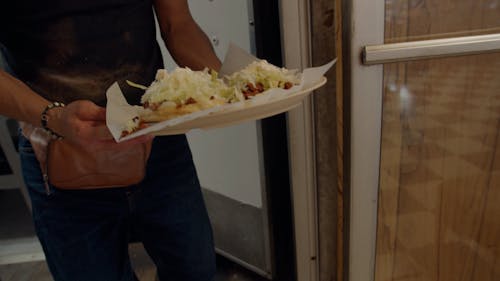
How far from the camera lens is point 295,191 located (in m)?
1.08

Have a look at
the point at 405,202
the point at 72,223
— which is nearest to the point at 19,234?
the point at 72,223

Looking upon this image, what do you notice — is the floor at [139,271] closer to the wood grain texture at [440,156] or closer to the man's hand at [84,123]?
the wood grain texture at [440,156]

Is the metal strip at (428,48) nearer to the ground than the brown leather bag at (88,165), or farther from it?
farther from it

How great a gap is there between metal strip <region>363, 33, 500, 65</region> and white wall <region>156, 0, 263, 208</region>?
42cm

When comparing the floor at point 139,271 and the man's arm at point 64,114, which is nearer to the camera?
the man's arm at point 64,114

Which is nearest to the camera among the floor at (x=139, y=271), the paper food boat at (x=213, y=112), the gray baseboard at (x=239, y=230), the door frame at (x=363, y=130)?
the paper food boat at (x=213, y=112)

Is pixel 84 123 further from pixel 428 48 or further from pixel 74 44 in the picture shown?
pixel 428 48

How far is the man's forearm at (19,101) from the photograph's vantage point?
0.61m

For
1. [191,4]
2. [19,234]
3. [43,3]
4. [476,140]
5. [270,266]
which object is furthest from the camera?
[19,234]

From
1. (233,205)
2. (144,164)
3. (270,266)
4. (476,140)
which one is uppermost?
(144,164)

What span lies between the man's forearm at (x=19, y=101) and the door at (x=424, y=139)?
676mm

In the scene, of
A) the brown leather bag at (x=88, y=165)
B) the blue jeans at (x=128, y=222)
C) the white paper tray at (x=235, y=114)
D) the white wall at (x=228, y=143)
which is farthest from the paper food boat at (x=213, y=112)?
the white wall at (x=228, y=143)

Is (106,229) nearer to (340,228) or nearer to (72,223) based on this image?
(72,223)

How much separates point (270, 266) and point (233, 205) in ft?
0.91
